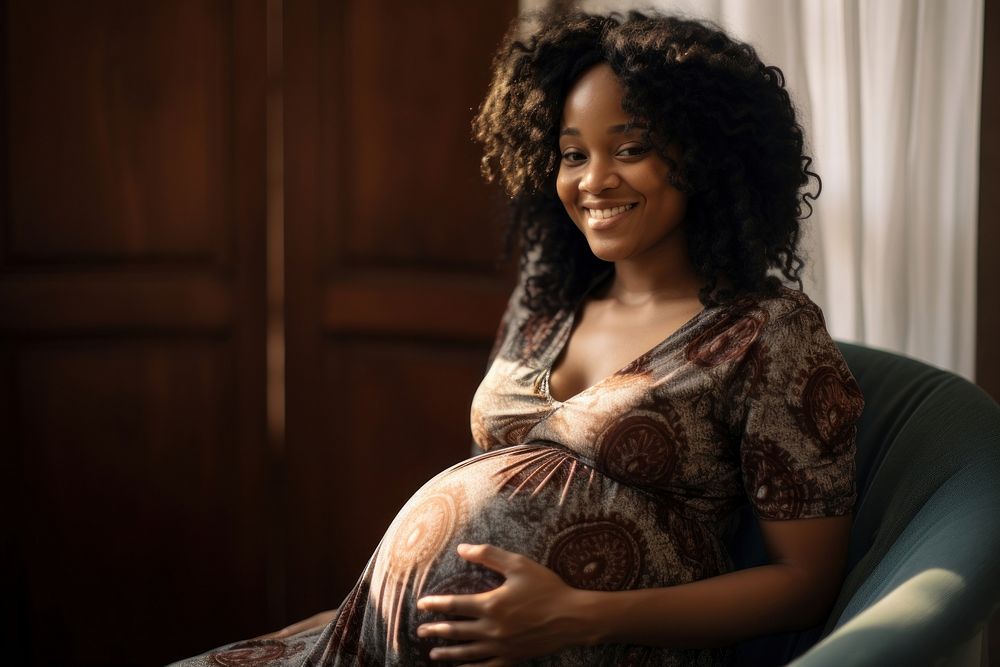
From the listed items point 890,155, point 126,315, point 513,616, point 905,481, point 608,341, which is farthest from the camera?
point 126,315

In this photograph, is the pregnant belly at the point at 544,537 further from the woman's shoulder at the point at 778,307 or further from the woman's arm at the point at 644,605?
the woman's shoulder at the point at 778,307

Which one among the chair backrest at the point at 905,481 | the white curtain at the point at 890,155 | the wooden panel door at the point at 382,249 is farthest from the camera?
the wooden panel door at the point at 382,249

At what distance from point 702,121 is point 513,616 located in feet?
1.99

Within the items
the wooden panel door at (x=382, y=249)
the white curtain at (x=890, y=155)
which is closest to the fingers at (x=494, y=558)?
the white curtain at (x=890, y=155)

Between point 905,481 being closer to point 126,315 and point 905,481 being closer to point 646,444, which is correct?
point 646,444

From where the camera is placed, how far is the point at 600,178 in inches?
50.7

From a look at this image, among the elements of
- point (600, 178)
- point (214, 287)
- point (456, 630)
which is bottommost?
point (456, 630)

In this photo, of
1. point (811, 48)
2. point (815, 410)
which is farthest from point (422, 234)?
point (815, 410)

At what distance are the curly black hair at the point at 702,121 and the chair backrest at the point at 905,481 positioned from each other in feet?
0.67

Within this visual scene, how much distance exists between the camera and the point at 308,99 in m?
2.26

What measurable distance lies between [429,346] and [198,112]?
2.26 ft

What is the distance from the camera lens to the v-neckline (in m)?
1.27

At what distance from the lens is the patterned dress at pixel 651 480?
117cm

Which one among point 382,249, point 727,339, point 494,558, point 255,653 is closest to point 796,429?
point 727,339
